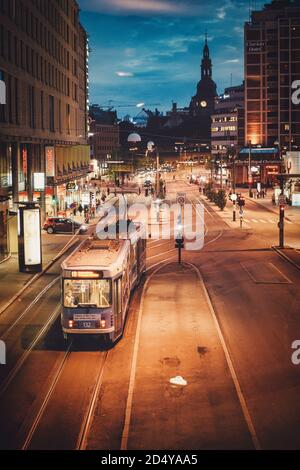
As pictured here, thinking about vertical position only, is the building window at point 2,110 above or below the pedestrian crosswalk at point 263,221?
above

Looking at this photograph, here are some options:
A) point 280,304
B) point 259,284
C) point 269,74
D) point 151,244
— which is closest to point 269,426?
point 280,304

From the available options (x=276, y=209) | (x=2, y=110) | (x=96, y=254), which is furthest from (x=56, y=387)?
(x=276, y=209)

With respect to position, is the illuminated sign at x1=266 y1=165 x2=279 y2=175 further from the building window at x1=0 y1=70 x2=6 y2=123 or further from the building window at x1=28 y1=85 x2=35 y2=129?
the building window at x1=0 y1=70 x2=6 y2=123

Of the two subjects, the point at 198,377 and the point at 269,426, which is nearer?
the point at 269,426

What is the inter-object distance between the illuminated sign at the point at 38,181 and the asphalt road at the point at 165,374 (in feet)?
80.8

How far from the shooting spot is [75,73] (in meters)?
85.7

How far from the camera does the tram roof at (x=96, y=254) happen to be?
21062mm

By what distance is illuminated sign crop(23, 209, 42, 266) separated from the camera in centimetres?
3631

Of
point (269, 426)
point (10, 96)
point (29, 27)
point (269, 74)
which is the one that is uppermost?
point (269, 74)

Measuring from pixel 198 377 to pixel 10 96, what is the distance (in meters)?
34.0

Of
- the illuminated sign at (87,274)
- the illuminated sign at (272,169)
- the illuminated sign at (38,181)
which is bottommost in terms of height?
the illuminated sign at (87,274)

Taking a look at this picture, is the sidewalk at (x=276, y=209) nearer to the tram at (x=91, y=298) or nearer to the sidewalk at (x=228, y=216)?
the sidewalk at (x=228, y=216)

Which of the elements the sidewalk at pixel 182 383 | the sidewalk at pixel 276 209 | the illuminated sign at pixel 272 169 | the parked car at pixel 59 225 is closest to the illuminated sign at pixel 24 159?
the parked car at pixel 59 225
